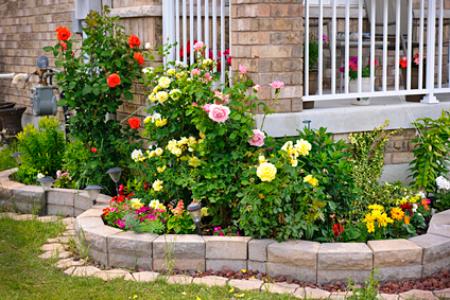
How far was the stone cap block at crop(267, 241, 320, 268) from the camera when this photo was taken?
4098 millimetres

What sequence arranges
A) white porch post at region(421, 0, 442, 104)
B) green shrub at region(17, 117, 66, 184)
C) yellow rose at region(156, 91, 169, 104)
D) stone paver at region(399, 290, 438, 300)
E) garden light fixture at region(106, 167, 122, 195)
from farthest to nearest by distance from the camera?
1. green shrub at region(17, 117, 66, 184)
2. garden light fixture at region(106, 167, 122, 195)
3. white porch post at region(421, 0, 442, 104)
4. yellow rose at region(156, 91, 169, 104)
5. stone paver at region(399, 290, 438, 300)

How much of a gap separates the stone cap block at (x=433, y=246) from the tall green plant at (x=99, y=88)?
2.63m

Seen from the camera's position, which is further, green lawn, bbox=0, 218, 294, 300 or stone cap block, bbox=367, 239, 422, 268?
stone cap block, bbox=367, 239, 422, 268

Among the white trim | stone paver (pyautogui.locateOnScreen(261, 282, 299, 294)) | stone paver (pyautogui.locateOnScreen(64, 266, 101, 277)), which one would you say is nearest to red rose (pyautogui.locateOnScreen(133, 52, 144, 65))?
the white trim

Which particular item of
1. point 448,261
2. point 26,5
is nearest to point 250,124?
point 448,261

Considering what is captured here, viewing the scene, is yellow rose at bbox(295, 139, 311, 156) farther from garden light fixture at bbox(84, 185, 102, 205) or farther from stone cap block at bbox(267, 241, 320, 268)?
garden light fixture at bbox(84, 185, 102, 205)

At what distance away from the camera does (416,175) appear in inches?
209

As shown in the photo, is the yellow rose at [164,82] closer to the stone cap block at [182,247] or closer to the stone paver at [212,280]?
the stone cap block at [182,247]

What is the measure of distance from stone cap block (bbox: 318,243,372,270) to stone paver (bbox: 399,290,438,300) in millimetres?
270

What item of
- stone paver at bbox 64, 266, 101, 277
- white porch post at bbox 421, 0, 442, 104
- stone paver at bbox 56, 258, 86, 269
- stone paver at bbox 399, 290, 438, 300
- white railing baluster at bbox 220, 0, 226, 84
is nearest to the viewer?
stone paver at bbox 399, 290, 438, 300

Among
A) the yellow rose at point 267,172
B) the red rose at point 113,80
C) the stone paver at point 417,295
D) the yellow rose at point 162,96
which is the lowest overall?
the stone paver at point 417,295

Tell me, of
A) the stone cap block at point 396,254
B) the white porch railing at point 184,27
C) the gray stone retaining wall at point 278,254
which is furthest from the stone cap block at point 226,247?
the white porch railing at point 184,27

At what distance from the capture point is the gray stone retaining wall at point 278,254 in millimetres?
4086

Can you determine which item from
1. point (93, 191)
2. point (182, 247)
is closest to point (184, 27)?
point (93, 191)
